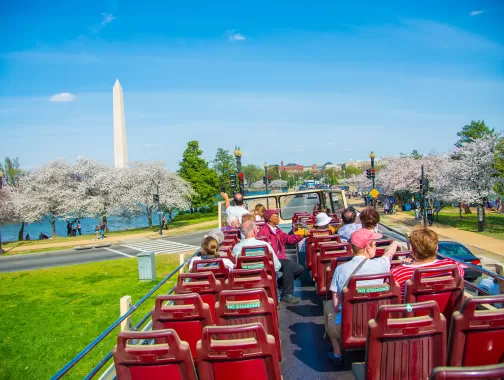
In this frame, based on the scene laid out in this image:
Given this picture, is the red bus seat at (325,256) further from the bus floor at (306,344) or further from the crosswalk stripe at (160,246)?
the crosswalk stripe at (160,246)


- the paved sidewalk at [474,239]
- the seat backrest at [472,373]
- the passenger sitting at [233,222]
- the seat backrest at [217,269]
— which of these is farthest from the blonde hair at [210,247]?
the paved sidewalk at [474,239]

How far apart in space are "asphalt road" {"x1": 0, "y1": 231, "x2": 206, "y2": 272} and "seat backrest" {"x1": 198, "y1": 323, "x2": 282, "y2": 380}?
79.3 feet

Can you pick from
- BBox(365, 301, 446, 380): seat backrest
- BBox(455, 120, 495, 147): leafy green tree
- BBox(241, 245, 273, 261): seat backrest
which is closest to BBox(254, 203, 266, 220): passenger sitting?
BBox(241, 245, 273, 261): seat backrest

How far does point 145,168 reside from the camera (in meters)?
47.9

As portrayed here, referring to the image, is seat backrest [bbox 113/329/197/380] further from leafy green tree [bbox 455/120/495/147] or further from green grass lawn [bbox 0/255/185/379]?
leafy green tree [bbox 455/120/495/147]

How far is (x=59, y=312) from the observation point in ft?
43.1

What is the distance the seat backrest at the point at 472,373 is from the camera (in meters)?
1.98

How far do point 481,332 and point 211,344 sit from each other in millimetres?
2009

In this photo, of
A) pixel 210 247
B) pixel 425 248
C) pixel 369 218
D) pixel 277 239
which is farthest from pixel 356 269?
pixel 277 239

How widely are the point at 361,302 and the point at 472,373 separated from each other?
215 centimetres

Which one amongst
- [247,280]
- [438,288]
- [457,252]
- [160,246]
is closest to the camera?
[438,288]

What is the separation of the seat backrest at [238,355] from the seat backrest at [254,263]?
2.58 m

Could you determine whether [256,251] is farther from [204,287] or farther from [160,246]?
[160,246]

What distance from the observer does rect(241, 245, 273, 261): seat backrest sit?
627cm
